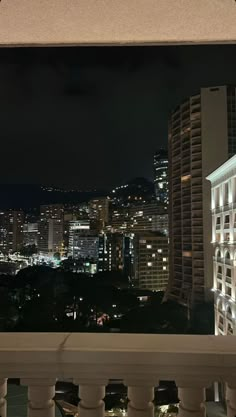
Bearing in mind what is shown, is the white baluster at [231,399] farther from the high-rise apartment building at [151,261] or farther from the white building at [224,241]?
the high-rise apartment building at [151,261]

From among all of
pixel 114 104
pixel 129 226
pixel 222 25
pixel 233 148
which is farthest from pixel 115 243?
pixel 222 25

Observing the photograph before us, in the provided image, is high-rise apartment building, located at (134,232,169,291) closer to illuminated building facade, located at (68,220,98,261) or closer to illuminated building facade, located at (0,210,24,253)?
illuminated building facade, located at (68,220,98,261)

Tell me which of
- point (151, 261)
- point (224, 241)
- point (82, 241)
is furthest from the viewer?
point (82, 241)

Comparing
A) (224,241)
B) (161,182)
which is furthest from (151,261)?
(224,241)

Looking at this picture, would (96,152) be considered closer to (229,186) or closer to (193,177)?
(193,177)

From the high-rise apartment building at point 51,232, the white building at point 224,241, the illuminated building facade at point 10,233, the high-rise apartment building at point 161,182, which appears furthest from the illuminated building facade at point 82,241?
the white building at point 224,241

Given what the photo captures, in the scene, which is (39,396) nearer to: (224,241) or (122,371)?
(122,371)
